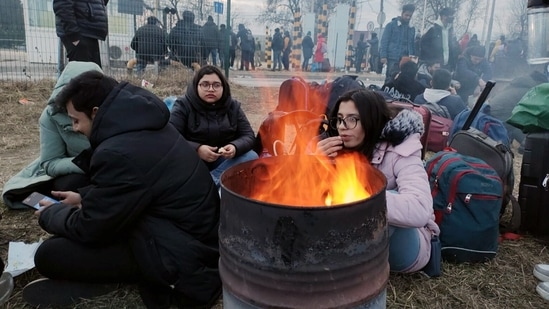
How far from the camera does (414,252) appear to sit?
2.77 metres

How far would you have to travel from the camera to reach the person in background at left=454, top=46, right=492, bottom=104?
941 cm

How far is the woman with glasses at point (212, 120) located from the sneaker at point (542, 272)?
2392 mm

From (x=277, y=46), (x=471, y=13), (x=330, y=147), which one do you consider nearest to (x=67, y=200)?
(x=330, y=147)

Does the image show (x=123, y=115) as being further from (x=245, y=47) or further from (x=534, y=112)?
(x=245, y=47)

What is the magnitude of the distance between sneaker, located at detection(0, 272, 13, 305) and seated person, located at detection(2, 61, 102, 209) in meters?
0.92

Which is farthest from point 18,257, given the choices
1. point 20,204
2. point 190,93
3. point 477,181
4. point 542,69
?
point 542,69

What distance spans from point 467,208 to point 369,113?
1.11m

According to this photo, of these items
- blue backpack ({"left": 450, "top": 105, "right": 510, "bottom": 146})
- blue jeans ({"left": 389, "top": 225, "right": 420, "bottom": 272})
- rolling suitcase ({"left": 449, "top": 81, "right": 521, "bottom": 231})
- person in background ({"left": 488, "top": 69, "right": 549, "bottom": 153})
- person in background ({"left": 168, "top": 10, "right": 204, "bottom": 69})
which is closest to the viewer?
blue jeans ({"left": 389, "top": 225, "right": 420, "bottom": 272})

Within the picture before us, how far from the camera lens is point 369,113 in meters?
2.56

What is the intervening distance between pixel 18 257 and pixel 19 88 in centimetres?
683

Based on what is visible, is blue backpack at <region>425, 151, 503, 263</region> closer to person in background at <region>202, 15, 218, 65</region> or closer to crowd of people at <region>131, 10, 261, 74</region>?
crowd of people at <region>131, 10, 261, 74</region>

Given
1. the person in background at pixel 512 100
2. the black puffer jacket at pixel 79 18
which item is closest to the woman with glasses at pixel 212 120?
the black puffer jacket at pixel 79 18

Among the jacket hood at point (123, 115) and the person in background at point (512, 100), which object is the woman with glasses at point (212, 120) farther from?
the person in background at point (512, 100)

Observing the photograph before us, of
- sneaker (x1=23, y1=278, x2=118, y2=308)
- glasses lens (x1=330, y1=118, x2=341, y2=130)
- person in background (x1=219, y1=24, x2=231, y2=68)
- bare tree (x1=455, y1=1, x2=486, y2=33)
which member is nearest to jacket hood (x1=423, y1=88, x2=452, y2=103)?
glasses lens (x1=330, y1=118, x2=341, y2=130)
